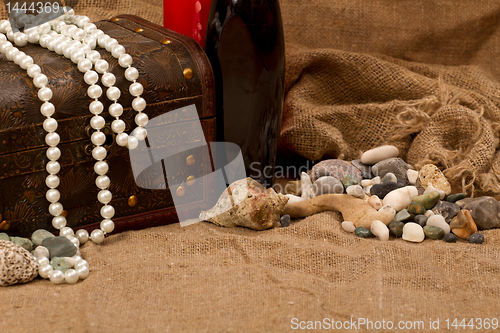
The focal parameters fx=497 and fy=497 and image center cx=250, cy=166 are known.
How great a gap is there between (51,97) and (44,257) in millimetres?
318

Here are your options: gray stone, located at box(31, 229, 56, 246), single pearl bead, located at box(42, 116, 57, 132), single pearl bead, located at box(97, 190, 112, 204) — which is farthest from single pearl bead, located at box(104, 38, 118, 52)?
gray stone, located at box(31, 229, 56, 246)

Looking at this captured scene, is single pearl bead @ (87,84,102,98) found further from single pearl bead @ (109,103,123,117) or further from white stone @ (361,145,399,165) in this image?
white stone @ (361,145,399,165)

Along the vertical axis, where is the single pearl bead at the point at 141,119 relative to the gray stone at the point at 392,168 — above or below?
above

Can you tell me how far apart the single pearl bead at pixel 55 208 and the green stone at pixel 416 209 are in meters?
0.79

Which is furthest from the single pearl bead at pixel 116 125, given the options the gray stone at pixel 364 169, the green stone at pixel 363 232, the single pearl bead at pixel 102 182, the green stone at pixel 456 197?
the green stone at pixel 456 197

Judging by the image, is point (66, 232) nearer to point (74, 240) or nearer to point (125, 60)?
point (74, 240)

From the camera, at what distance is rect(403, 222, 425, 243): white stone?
1.09 meters

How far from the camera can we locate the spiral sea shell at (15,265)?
0.89 meters

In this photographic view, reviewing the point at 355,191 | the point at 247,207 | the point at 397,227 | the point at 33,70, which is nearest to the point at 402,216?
the point at 397,227

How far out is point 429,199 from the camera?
1.18 meters

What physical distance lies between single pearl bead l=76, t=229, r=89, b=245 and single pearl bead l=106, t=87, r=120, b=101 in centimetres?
30

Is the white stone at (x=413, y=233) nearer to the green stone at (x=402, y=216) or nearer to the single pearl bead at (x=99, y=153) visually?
the green stone at (x=402, y=216)

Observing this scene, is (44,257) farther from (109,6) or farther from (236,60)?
(109,6)

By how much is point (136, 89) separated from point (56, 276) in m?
0.42
